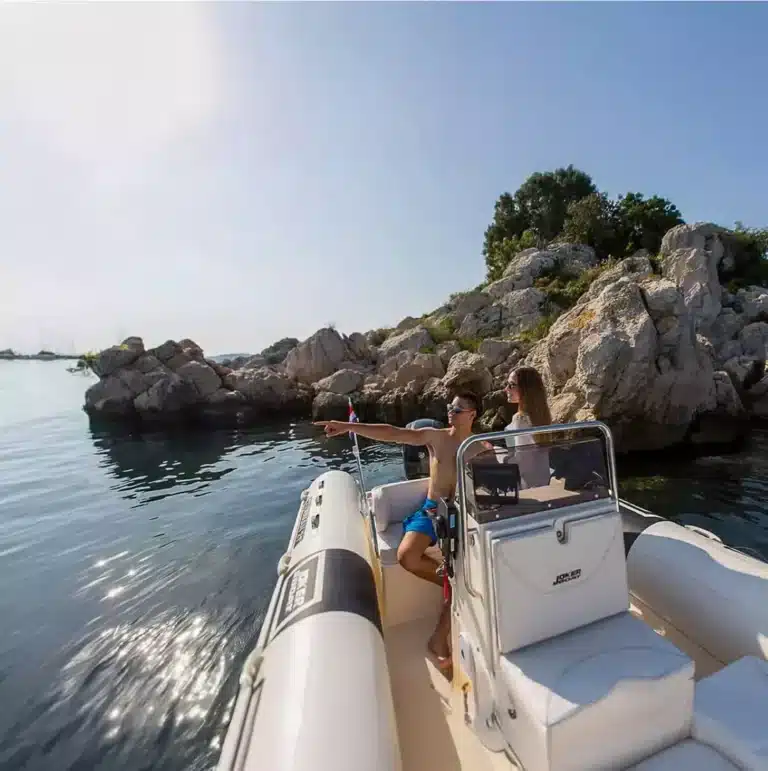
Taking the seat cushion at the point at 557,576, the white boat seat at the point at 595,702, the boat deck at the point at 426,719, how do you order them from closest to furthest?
the white boat seat at the point at 595,702 → the seat cushion at the point at 557,576 → the boat deck at the point at 426,719

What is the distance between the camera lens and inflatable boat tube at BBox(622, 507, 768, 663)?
2936 millimetres

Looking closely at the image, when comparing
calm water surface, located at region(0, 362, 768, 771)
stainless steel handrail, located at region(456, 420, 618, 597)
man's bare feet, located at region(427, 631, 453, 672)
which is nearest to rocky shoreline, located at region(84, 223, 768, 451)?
calm water surface, located at region(0, 362, 768, 771)

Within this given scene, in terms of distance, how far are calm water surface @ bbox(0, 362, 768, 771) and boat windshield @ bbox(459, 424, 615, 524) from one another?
3430 mm

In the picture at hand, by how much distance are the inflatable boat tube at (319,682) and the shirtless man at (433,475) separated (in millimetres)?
488

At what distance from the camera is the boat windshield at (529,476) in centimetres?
235

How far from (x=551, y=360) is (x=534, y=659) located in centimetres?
1434

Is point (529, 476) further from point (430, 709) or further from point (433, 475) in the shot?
point (430, 709)

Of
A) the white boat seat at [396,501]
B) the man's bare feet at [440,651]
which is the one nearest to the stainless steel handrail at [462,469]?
the man's bare feet at [440,651]

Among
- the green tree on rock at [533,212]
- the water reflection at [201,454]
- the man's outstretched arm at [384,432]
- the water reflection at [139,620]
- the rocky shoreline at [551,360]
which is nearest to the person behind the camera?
the man's outstretched arm at [384,432]

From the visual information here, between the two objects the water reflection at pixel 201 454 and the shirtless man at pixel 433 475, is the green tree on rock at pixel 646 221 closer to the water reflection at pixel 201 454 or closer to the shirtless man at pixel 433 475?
the water reflection at pixel 201 454

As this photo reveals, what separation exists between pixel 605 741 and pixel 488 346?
812 inches

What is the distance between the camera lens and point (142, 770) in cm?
367

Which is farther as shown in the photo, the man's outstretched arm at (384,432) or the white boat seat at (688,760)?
the man's outstretched arm at (384,432)

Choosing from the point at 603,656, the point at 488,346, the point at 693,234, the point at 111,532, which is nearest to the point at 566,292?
the point at 693,234
